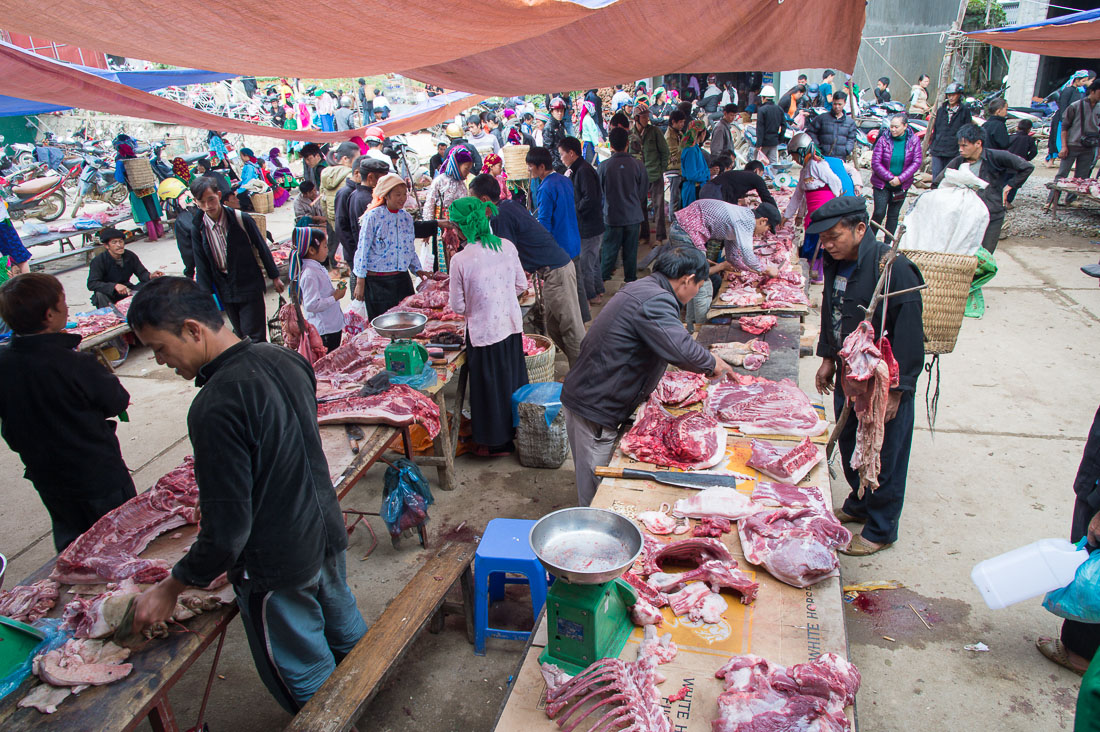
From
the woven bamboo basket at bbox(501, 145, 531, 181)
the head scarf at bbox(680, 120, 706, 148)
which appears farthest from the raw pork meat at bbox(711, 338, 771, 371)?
the woven bamboo basket at bbox(501, 145, 531, 181)

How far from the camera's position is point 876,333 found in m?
3.97

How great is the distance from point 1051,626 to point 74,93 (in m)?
7.66

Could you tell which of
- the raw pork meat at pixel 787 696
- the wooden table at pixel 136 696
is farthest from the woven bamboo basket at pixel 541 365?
the raw pork meat at pixel 787 696

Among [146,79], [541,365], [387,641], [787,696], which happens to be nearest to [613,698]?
[787,696]

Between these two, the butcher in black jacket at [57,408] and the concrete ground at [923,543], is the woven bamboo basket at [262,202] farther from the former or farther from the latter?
the butcher in black jacket at [57,408]

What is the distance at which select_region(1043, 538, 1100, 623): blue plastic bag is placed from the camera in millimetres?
2531

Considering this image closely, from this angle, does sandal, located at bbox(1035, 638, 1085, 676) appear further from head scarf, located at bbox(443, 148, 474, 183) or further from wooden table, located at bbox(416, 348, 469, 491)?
head scarf, located at bbox(443, 148, 474, 183)

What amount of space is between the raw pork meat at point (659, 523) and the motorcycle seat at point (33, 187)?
16.4 metres

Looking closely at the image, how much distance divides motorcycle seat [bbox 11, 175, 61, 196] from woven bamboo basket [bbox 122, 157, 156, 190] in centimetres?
251

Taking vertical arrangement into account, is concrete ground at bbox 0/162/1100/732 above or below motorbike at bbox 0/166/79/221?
below

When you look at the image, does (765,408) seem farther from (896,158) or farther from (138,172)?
(138,172)

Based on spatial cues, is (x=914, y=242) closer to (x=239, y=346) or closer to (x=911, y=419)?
(x=911, y=419)

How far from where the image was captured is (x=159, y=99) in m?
5.55

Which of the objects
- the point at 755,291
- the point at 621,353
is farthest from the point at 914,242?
the point at 621,353
